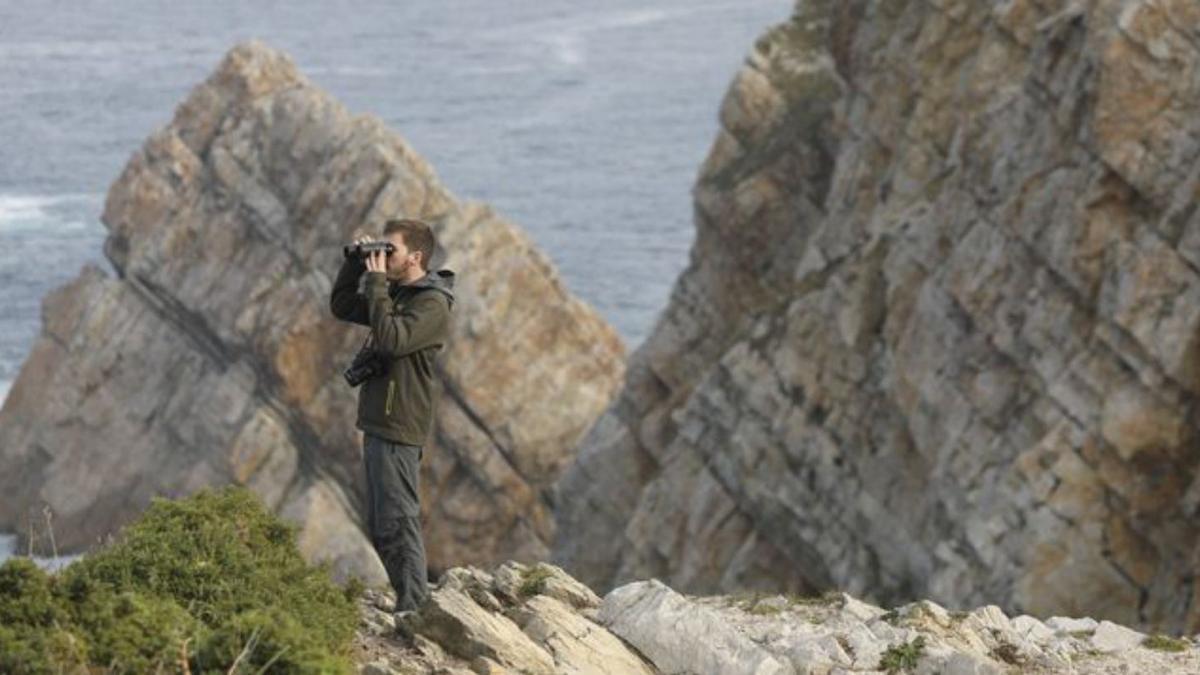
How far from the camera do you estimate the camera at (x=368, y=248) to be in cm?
1608

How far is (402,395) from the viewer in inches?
635

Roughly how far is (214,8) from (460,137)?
37846 millimetres

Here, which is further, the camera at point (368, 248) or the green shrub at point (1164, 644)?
the green shrub at point (1164, 644)

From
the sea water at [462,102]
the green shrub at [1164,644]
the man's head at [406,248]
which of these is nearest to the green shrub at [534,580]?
the man's head at [406,248]

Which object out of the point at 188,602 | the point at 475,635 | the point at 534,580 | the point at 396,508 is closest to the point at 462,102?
the point at 534,580

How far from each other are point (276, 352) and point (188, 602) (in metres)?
51.5

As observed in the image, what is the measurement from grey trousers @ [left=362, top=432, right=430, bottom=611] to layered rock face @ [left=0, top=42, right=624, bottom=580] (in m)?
45.2

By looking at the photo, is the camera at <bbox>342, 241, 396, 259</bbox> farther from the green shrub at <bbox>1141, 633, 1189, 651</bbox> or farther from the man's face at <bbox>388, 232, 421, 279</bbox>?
the green shrub at <bbox>1141, 633, 1189, 651</bbox>

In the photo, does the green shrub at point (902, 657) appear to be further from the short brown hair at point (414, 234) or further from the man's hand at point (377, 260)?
the man's hand at point (377, 260)

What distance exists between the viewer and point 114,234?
72438 millimetres

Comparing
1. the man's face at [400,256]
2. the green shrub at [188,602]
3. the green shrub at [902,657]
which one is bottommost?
the green shrub at [188,602]

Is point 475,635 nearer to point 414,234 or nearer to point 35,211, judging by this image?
point 414,234

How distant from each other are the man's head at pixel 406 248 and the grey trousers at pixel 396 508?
1187mm

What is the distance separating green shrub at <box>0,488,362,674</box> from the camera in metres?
13.0
